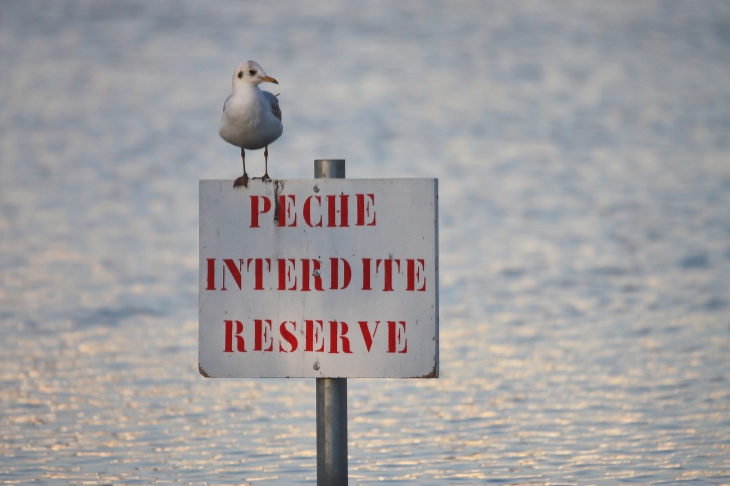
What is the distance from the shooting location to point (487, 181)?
16.5m

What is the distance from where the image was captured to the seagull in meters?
5.14

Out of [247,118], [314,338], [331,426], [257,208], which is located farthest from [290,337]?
[247,118]

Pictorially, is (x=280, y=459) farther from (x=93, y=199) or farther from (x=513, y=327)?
(x=93, y=199)

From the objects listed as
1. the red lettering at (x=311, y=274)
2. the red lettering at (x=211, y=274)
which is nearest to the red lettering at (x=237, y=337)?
the red lettering at (x=211, y=274)

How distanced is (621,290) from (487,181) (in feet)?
17.0

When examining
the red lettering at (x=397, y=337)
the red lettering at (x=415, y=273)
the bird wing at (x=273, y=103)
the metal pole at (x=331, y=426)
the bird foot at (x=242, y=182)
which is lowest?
the metal pole at (x=331, y=426)

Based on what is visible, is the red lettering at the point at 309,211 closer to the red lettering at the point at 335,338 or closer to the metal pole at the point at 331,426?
the metal pole at the point at 331,426

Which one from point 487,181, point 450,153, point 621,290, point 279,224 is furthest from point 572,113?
point 279,224

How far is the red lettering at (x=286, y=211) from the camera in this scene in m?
4.72

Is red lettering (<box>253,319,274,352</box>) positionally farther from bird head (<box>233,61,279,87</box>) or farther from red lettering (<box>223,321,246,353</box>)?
bird head (<box>233,61,279,87</box>)

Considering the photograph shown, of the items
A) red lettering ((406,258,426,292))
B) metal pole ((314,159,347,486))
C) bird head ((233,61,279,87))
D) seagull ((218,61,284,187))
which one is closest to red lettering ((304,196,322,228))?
metal pole ((314,159,347,486))

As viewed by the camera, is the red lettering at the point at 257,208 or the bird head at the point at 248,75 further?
the bird head at the point at 248,75

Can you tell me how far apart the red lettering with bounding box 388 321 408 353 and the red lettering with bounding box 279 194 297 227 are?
0.46 metres

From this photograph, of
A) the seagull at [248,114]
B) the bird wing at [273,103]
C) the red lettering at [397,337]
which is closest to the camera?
the red lettering at [397,337]
